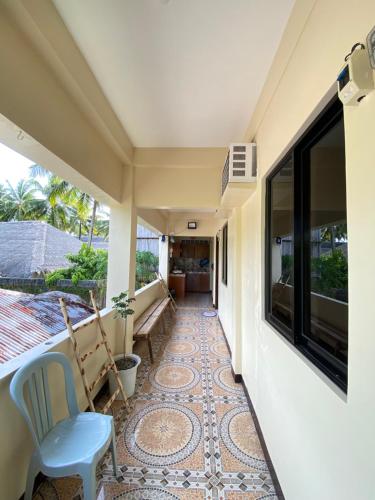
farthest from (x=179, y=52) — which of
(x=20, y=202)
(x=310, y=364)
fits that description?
(x=20, y=202)

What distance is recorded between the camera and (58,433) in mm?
1308

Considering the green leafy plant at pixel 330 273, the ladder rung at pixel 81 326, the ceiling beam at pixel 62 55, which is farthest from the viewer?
the ladder rung at pixel 81 326

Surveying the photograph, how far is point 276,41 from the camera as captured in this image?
1.33 meters

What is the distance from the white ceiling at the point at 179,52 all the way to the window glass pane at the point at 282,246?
0.76 metres

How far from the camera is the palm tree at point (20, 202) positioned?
9.45 meters

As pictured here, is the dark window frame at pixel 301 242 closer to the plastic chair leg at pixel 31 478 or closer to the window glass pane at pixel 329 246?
the window glass pane at pixel 329 246

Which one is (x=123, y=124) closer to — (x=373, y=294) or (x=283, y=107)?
(x=283, y=107)

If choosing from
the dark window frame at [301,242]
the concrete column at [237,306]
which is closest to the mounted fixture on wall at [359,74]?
the dark window frame at [301,242]

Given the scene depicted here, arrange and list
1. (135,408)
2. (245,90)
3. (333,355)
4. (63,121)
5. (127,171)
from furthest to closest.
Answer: (127,171)
(135,408)
(245,90)
(63,121)
(333,355)

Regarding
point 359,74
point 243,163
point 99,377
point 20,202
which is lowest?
point 99,377

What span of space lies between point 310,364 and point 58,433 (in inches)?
60.1

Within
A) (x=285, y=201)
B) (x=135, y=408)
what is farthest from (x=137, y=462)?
(x=285, y=201)

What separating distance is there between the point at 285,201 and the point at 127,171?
2001 mm

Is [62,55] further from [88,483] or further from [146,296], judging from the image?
[146,296]
